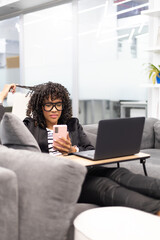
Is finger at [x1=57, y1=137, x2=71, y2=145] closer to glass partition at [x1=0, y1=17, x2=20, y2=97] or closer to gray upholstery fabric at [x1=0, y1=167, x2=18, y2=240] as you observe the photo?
gray upholstery fabric at [x1=0, y1=167, x2=18, y2=240]

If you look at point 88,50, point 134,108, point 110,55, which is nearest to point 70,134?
point 134,108

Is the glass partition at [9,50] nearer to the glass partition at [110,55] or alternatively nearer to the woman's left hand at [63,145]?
the glass partition at [110,55]

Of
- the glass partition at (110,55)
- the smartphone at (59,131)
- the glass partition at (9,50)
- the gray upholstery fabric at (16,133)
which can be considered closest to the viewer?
A: the gray upholstery fabric at (16,133)

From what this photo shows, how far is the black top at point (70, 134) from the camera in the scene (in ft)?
7.94

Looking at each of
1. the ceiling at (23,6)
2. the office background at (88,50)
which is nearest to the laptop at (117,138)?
the office background at (88,50)

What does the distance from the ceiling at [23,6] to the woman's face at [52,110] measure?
4159 mm

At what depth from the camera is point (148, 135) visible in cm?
376

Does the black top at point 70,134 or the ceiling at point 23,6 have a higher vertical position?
the ceiling at point 23,6

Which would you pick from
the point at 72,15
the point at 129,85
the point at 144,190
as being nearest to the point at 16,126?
the point at 144,190

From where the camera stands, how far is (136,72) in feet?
16.9

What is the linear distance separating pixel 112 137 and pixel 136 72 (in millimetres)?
3391

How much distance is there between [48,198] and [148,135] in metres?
2.49

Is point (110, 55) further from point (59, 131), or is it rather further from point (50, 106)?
point (59, 131)

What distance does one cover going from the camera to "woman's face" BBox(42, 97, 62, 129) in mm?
2451
